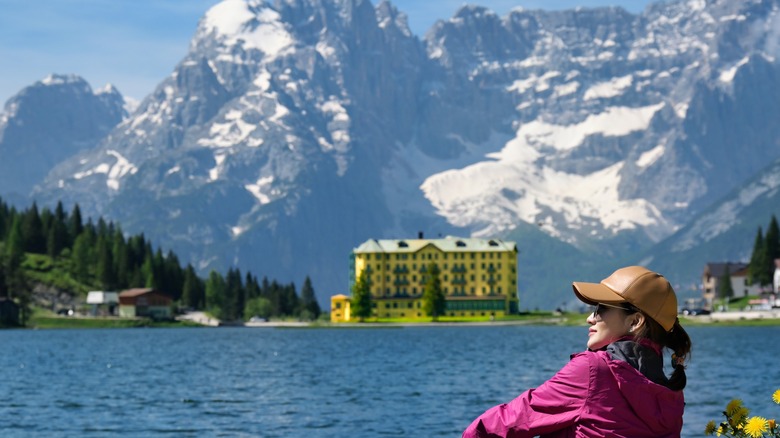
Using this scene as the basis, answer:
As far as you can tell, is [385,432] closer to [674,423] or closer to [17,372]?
[674,423]

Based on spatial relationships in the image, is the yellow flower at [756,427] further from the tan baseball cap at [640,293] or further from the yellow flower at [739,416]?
the tan baseball cap at [640,293]

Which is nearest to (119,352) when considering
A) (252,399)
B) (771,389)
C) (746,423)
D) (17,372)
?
(17,372)

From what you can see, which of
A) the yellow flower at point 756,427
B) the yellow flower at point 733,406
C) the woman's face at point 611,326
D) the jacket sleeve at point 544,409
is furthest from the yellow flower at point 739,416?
the jacket sleeve at point 544,409

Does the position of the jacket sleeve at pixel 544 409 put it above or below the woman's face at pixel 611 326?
below

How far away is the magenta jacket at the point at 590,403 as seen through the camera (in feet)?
41.7

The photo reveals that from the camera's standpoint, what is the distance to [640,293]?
1297 cm

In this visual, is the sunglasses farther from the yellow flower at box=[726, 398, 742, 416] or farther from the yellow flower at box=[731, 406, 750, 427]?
the yellow flower at box=[731, 406, 750, 427]

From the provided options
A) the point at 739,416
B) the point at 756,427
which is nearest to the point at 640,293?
the point at 756,427

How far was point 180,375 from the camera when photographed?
108250 mm

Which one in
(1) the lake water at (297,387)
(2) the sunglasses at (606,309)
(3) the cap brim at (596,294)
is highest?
(3) the cap brim at (596,294)

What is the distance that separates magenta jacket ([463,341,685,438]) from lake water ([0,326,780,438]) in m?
45.5

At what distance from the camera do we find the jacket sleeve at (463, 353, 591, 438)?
41.6ft

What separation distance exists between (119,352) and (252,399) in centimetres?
7555

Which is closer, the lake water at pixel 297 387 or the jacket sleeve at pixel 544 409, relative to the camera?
the jacket sleeve at pixel 544 409
